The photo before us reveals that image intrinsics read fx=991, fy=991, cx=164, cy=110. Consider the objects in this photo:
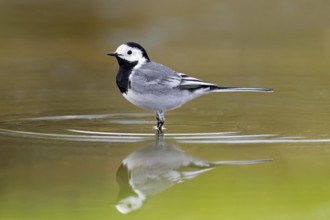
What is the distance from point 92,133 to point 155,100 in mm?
746

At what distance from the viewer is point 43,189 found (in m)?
6.06

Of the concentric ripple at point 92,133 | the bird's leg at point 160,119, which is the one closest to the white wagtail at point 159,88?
the bird's leg at point 160,119

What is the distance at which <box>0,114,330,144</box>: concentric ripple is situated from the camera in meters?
7.59

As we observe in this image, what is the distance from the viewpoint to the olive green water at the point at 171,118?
5.82m

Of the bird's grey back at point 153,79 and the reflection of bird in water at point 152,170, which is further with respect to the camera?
the bird's grey back at point 153,79

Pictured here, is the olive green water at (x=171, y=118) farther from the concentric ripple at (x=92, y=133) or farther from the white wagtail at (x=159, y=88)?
the white wagtail at (x=159, y=88)

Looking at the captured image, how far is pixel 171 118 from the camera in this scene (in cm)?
898

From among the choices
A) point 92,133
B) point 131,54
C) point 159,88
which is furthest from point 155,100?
point 92,133

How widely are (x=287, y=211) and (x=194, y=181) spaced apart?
35.9 inches

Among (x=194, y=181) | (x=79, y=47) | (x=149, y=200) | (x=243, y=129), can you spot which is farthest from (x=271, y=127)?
(x=79, y=47)

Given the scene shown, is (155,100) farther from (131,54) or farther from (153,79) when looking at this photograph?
(131,54)

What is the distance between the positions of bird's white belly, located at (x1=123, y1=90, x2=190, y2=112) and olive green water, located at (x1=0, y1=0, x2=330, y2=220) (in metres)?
0.19

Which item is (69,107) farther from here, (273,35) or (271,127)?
(273,35)

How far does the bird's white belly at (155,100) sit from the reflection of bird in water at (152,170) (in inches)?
36.1
